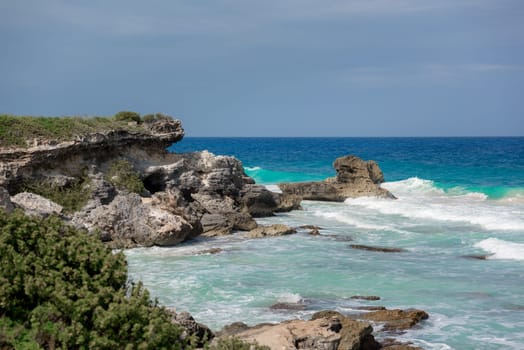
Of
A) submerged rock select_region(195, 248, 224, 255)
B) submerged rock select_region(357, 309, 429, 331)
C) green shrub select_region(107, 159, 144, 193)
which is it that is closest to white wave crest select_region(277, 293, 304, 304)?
submerged rock select_region(357, 309, 429, 331)

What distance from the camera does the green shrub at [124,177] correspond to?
1033 inches

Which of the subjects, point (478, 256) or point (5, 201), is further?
point (478, 256)

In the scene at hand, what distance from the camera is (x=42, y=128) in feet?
83.4

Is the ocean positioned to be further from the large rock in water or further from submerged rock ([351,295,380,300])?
the large rock in water

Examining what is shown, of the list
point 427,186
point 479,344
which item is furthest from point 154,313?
point 427,186

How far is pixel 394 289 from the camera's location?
55.6ft

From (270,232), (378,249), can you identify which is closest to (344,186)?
(270,232)

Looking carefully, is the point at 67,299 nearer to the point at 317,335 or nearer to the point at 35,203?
the point at 317,335

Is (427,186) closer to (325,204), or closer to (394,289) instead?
(325,204)

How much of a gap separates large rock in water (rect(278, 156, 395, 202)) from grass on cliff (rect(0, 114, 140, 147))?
15.4m

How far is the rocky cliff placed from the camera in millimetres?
22609

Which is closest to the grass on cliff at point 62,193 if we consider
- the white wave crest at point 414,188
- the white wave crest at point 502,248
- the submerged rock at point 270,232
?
the submerged rock at point 270,232

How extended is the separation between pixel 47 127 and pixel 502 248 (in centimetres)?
1757

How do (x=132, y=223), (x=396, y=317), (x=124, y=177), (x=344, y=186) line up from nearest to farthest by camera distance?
(x=396, y=317) < (x=132, y=223) < (x=124, y=177) < (x=344, y=186)
